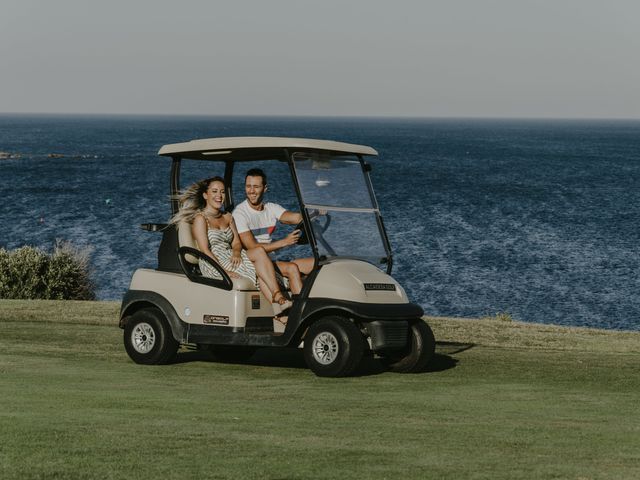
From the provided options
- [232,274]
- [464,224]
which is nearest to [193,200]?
[232,274]

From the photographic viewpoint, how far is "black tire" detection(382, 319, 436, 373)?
1239 centimetres

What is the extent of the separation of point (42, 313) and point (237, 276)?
8.14 meters

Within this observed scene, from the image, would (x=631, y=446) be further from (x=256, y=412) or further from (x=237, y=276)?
(x=237, y=276)

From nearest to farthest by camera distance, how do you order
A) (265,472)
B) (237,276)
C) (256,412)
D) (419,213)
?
(265,472)
(256,412)
(237,276)
(419,213)

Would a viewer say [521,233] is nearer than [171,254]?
No

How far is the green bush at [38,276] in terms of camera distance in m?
25.2

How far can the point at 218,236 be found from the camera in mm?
12828

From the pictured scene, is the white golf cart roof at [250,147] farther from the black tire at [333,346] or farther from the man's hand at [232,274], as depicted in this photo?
the black tire at [333,346]

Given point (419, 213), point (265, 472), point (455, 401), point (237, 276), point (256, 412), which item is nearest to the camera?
point (265, 472)

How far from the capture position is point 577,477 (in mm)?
7305

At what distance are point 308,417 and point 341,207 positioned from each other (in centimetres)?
350

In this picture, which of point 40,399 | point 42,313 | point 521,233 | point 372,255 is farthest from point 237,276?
point 521,233

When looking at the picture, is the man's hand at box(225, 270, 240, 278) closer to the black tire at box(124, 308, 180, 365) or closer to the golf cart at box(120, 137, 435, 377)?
the golf cart at box(120, 137, 435, 377)

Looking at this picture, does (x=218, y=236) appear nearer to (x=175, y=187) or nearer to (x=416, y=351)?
(x=175, y=187)
